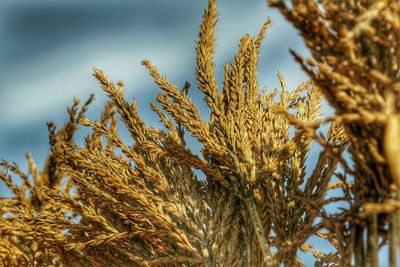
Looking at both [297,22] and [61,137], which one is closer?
[297,22]

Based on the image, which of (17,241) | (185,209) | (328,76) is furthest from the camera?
(17,241)

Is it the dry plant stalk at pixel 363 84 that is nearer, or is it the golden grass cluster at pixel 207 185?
the dry plant stalk at pixel 363 84

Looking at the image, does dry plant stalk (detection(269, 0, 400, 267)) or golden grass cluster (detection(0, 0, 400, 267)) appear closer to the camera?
dry plant stalk (detection(269, 0, 400, 267))

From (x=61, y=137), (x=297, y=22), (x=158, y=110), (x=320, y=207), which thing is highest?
(x=61, y=137)

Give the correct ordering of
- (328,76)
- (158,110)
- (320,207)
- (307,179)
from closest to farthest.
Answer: (328,76) → (320,207) → (307,179) → (158,110)

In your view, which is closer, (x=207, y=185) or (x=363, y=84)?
(x=363, y=84)

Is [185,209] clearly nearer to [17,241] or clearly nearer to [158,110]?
[158,110]

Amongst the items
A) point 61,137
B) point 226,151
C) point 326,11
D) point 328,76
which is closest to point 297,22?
point 326,11

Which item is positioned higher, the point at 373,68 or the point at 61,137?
the point at 61,137

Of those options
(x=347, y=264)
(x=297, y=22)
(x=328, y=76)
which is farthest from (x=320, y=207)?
(x=297, y=22)

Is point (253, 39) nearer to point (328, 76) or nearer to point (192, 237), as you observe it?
point (192, 237)
